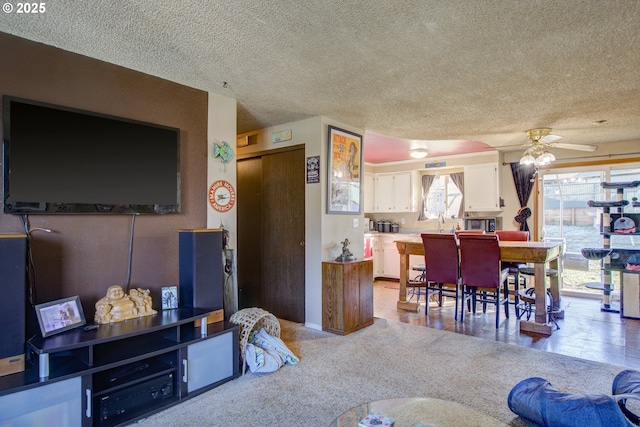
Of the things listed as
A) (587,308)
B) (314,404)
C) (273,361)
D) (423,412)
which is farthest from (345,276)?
(587,308)

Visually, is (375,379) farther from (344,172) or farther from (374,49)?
(374,49)

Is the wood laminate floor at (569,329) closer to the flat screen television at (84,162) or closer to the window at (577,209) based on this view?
the window at (577,209)

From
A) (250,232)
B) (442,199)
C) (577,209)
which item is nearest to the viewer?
(250,232)

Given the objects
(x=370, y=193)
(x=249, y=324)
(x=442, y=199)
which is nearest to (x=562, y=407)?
(x=249, y=324)

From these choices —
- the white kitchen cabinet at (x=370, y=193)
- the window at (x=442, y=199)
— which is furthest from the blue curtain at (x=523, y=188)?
the white kitchen cabinet at (x=370, y=193)

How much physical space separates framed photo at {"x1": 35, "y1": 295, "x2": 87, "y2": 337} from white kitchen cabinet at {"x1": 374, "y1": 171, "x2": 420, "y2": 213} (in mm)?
5973

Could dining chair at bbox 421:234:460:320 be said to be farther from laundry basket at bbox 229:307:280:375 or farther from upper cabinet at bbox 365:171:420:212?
upper cabinet at bbox 365:171:420:212

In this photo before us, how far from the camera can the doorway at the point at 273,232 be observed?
4.09m

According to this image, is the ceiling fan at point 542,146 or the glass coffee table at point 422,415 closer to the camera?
the glass coffee table at point 422,415

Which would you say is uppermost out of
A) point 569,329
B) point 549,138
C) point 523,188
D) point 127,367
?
point 549,138

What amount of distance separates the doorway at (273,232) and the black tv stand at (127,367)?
1505mm

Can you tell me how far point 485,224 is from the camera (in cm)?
625

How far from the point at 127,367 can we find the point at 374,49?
2.66 m

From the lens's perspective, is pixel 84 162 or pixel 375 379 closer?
pixel 84 162
